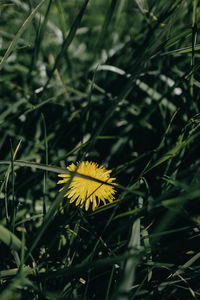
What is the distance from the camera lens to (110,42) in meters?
1.14

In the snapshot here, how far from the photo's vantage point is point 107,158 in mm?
726

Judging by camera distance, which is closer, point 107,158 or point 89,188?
point 89,188

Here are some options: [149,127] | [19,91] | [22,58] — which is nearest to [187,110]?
[149,127]

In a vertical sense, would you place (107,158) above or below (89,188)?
above

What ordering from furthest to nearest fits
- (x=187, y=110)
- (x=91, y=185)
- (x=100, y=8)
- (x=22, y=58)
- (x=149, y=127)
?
(x=100, y=8) → (x=22, y=58) → (x=149, y=127) → (x=187, y=110) → (x=91, y=185)

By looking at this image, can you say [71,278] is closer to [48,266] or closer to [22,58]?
[48,266]

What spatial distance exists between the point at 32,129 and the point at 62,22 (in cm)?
36

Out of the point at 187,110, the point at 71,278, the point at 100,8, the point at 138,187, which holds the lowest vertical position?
the point at 71,278

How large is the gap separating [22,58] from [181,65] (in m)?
0.72

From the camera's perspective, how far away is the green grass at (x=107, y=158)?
435 mm

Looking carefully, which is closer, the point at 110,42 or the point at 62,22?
the point at 62,22

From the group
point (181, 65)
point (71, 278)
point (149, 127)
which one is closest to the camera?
point (71, 278)

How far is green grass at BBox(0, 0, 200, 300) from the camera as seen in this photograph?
0.44m

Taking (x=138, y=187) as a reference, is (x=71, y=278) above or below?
below
